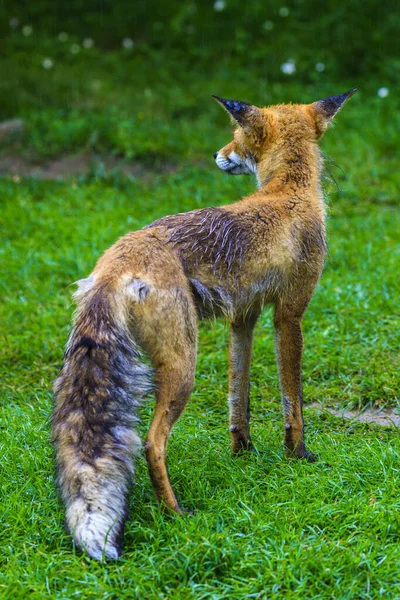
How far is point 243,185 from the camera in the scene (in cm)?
961

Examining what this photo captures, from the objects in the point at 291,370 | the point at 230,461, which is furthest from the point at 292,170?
the point at 230,461

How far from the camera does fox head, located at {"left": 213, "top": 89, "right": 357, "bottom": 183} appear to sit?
4.98 meters

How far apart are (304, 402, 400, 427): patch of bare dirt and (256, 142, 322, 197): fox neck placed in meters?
1.61

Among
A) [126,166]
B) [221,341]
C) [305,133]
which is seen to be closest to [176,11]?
[126,166]

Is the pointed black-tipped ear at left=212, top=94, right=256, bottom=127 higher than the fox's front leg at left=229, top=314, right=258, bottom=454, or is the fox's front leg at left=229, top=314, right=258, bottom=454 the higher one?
the pointed black-tipped ear at left=212, top=94, right=256, bottom=127

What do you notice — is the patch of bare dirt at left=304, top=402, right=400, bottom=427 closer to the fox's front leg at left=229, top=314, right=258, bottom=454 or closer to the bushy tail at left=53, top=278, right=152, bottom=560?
the fox's front leg at left=229, top=314, right=258, bottom=454

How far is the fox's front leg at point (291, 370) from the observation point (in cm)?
474

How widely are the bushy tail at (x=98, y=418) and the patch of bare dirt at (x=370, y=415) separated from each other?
2180 mm

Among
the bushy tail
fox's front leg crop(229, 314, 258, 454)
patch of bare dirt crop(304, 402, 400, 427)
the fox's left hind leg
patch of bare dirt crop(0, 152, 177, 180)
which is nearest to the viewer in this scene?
the bushy tail

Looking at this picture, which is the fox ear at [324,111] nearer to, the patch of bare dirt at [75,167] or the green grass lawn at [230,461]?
the green grass lawn at [230,461]

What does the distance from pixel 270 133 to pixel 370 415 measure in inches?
80.6

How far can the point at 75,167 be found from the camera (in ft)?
34.5

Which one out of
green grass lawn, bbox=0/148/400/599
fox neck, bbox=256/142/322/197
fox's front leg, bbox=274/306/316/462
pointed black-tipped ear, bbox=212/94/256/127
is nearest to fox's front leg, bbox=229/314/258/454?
green grass lawn, bbox=0/148/400/599

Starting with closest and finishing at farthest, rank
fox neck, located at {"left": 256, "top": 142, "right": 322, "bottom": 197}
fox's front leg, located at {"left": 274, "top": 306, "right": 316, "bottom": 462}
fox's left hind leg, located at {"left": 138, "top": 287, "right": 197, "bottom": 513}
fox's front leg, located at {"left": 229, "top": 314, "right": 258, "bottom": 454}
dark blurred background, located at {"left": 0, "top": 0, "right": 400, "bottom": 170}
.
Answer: fox's left hind leg, located at {"left": 138, "top": 287, "right": 197, "bottom": 513}, fox's front leg, located at {"left": 274, "top": 306, "right": 316, "bottom": 462}, fox neck, located at {"left": 256, "top": 142, "right": 322, "bottom": 197}, fox's front leg, located at {"left": 229, "top": 314, "right": 258, "bottom": 454}, dark blurred background, located at {"left": 0, "top": 0, "right": 400, "bottom": 170}
